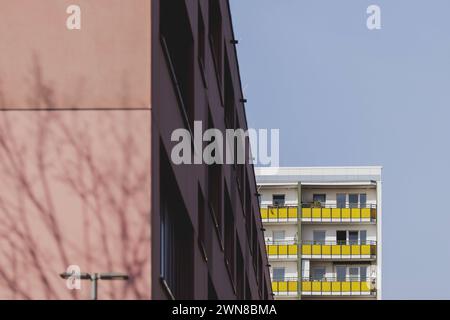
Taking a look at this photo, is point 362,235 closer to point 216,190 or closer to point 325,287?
point 325,287

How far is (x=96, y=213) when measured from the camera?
722 inches

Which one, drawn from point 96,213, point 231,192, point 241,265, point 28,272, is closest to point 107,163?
point 96,213

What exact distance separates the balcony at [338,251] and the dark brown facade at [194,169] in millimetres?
60735

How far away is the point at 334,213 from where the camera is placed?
342 ft

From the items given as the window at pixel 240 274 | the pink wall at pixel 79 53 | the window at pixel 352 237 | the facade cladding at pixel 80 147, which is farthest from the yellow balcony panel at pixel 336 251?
the pink wall at pixel 79 53

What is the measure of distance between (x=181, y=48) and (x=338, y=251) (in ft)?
259

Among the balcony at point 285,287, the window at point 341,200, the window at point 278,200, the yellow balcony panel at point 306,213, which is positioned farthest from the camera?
the window at point 278,200

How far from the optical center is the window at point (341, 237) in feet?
345

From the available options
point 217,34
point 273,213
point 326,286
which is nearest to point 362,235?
point 326,286

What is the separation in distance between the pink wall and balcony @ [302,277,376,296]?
85725 millimetres

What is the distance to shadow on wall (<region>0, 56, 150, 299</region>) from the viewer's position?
1820 centimetres

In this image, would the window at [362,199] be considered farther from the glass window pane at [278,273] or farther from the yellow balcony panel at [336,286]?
the glass window pane at [278,273]

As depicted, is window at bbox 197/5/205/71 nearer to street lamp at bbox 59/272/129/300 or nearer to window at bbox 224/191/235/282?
window at bbox 224/191/235/282

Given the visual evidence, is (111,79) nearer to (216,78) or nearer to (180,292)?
(180,292)
